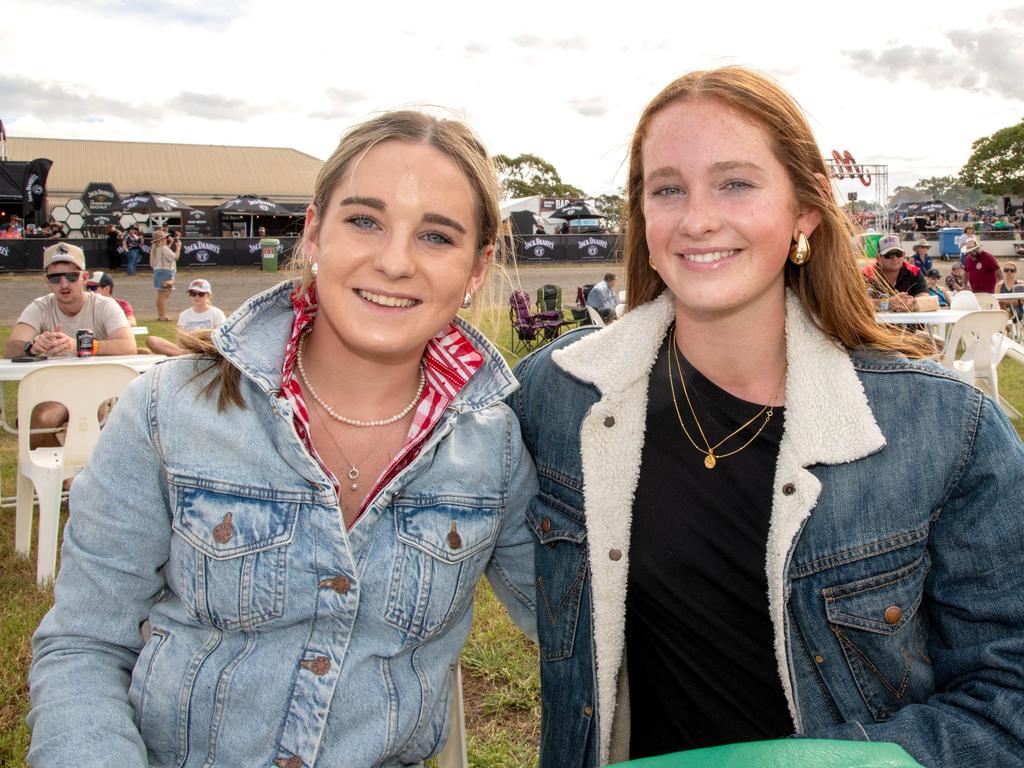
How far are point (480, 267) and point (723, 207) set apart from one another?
0.61 meters

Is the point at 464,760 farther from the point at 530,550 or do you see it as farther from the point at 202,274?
the point at 202,274

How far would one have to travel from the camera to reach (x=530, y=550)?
2.03 metres

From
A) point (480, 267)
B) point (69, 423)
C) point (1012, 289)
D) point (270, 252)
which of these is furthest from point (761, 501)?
point (270, 252)

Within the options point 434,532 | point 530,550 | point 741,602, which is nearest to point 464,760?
point 530,550

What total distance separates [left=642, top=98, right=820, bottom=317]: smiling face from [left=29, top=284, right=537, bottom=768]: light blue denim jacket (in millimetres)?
772

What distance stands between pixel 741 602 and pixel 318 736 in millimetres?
932

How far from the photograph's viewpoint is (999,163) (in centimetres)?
7356

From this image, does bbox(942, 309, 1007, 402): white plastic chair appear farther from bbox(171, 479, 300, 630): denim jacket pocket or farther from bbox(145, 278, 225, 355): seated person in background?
bbox(145, 278, 225, 355): seated person in background

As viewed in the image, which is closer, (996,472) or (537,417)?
(996,472)

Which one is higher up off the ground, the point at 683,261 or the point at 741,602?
the point at 683,261

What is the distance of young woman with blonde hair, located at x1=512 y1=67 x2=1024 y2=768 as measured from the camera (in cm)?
161

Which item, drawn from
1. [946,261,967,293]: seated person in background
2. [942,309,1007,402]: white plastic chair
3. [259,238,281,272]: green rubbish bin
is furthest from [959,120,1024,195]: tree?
[942,309,1007,402]: white plastic chair

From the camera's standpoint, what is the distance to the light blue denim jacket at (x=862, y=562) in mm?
1560

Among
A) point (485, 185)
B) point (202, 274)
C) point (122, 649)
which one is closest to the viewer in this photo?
point (122, 649)
